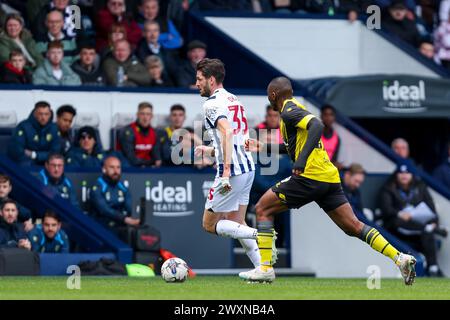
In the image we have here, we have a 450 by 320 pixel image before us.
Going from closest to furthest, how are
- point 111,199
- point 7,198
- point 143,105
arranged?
point 7,198 < point 111,199 < point 143,105

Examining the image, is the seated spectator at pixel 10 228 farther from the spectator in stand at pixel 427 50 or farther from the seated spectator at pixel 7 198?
the spectator in stand at pixel 427 50

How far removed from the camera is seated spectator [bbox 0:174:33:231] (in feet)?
57.2

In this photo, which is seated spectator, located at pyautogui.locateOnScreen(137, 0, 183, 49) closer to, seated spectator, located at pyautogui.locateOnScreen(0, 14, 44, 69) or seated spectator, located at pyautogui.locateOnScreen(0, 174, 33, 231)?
seated spectator, located at pyautogui.locateOnScreen(0, 14, 44, 69)

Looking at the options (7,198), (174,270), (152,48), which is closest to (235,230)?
(174,270)

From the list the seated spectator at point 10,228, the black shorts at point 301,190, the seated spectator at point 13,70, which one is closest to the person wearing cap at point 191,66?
the seated spectator at point 13,70

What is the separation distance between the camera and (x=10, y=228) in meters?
17.2

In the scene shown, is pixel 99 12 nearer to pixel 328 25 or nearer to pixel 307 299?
pixel 328 25

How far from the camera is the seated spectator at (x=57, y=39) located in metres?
20.1

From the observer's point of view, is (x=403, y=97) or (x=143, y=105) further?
(x=403, y=97)

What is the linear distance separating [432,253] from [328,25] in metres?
4.57

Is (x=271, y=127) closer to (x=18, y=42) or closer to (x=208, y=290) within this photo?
(x=18, y=42)

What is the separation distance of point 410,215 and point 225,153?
680cm

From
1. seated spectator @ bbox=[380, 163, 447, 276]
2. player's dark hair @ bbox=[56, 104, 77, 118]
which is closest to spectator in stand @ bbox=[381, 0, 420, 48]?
seated spectator @ bbox=[380, 163, 447, 276]

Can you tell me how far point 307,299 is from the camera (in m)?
12.0
